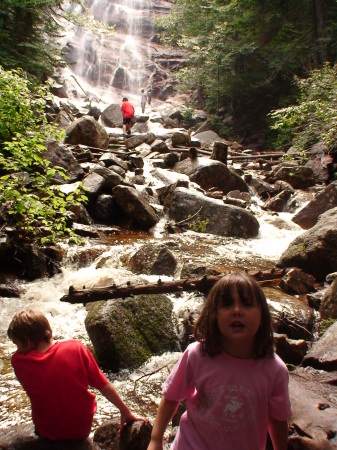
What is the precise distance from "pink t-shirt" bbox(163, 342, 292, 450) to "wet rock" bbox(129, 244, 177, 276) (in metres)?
4.64

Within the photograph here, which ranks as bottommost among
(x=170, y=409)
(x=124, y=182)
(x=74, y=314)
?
(x=74, y=314)

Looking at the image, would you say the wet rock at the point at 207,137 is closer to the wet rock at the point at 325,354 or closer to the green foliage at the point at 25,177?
the green foliage at the point at 25,177

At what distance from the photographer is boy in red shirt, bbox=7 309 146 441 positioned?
2141 millimetres

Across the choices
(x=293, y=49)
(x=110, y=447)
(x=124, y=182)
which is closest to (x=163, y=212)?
(x=124, y=182)

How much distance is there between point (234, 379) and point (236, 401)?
0.31 ft

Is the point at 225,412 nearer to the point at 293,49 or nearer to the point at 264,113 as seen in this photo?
the point at 293,49

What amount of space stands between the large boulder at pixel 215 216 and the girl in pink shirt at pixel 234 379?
7762 mm

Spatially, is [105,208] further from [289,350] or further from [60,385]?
[60,385]

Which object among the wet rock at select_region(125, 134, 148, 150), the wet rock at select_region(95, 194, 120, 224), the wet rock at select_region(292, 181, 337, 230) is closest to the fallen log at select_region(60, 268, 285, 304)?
the wet rock at select_region(95, 194, 120, 224)

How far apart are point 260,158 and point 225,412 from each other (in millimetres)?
17046

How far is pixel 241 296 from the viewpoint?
1.71 meters

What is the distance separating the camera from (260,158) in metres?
17.7

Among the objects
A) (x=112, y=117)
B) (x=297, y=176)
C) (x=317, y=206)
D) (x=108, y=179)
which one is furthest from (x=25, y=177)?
(x=112, y=117)

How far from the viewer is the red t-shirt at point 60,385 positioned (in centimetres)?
214
